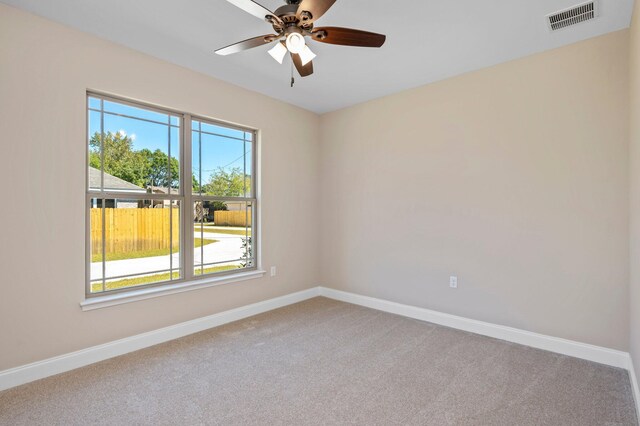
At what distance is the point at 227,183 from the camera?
12.3ft

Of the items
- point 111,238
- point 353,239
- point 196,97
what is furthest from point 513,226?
point 111,238

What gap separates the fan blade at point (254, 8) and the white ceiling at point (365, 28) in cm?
42

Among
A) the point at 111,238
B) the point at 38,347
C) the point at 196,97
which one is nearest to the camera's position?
the point at 38,347

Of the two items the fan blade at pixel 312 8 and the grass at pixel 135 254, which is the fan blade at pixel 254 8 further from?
the grass at pixel 135 254

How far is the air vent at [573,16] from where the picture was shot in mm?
2240

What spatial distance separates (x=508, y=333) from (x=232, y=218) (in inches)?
121

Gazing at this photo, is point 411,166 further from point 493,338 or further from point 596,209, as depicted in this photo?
point 493,338

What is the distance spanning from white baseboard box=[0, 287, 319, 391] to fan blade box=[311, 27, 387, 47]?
2.82 meters

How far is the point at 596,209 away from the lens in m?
2.61

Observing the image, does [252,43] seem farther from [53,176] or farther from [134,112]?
[53,176]

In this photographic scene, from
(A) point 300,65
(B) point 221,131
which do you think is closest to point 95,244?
(B) point 221,131

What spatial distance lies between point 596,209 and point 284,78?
3.07 meters

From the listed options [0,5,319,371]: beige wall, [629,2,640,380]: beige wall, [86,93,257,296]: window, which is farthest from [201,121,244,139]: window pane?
[629,2,640,380]: beige wall

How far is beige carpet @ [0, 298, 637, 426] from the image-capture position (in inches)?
76.1
